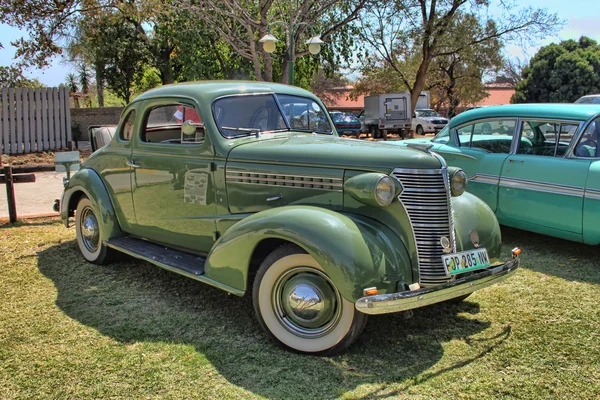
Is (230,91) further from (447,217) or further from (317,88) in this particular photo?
(317,88)

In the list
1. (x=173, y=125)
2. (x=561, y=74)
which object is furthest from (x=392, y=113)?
(x=173, y=125)

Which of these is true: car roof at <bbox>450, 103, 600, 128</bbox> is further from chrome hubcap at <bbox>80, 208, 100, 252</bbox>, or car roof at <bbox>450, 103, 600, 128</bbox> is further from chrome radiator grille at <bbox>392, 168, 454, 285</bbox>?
chrome hubcap at <bbox>80, 208, 100, 252</bbox>

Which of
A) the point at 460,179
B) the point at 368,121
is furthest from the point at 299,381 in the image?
the point at 368,121

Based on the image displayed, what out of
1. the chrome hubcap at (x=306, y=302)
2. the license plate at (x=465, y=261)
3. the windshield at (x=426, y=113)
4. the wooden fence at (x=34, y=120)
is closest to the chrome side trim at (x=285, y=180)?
the chrome hubcap at (x=306, y=302)

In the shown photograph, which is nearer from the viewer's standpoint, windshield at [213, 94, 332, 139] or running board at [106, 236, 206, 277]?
running board at [106, 236, 206, 277]

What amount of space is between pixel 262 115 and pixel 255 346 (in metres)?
2.01

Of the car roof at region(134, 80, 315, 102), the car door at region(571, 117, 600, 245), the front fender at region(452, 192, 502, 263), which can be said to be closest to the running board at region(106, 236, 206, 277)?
the car roof at region(134, 80, 315, 102)

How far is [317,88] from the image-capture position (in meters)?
48.8

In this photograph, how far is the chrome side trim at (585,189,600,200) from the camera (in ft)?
16.5

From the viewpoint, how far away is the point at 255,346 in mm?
3510

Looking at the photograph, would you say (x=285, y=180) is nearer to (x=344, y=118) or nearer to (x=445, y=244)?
(x=445, y=244)

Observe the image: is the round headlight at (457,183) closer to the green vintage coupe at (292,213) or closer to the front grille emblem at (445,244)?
the green vintage coupe at (292,213)

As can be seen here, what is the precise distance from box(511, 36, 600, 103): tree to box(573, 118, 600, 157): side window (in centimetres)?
3038

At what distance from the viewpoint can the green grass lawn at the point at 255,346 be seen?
298 centimetres
